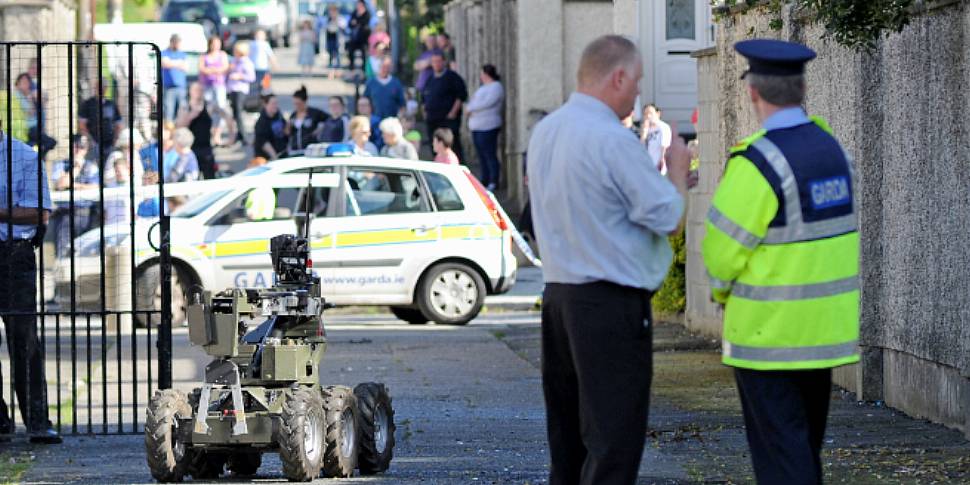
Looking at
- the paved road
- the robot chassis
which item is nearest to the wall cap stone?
the paved road

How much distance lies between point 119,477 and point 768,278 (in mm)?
4276

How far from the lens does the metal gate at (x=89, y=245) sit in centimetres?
1055

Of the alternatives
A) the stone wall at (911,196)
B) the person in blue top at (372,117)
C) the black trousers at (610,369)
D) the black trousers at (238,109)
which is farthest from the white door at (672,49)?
the black trousers at (610,369)

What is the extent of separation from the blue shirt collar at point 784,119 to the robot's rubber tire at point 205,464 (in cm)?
388

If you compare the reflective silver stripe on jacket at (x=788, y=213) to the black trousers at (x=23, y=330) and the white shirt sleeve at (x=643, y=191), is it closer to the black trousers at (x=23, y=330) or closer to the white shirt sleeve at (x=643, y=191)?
the white shirt sleeve at (x=643, y=191)

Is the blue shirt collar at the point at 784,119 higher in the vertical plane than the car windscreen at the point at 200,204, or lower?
higher

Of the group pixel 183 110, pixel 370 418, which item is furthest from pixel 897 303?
pixel 183 110

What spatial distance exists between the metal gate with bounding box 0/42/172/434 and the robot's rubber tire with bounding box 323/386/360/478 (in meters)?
1.60

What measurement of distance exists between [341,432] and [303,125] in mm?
16044

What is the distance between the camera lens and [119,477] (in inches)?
369

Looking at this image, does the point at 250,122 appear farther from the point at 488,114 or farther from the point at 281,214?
the point at 281,214

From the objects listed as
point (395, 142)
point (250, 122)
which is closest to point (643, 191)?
point (395, 142)

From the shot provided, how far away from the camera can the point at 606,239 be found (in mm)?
6352

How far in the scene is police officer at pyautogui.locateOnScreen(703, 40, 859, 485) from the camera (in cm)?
615
